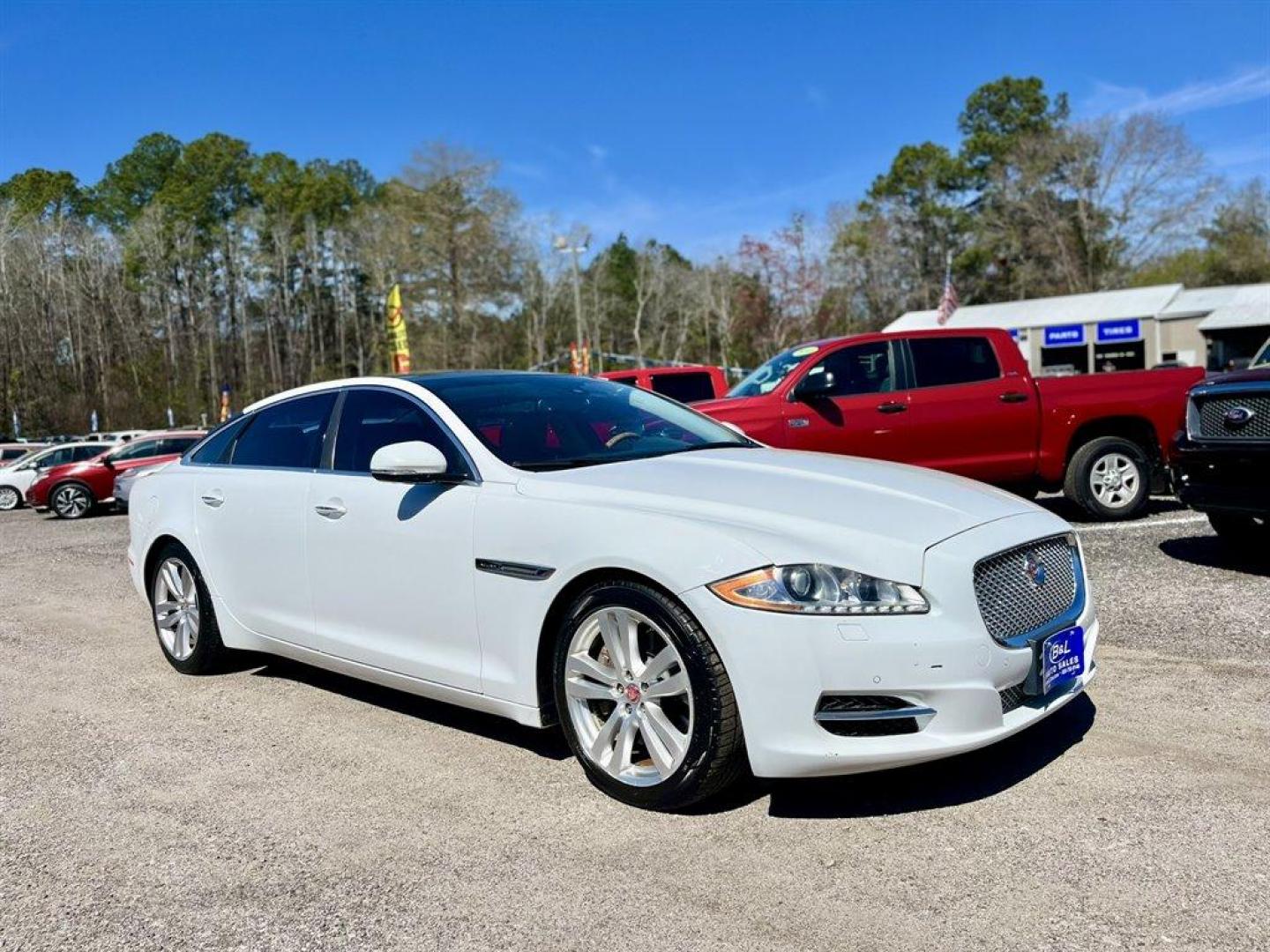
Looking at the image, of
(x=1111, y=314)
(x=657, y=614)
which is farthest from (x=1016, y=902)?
(x=1111, y=314)

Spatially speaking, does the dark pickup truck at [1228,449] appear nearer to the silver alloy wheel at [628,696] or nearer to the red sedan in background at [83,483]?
the silver alloy wheel at [628,696]

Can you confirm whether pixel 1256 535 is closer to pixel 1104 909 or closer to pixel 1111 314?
pixel 1104 909

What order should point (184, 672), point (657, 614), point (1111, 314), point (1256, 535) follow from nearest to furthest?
point (657, 614) → point (184, 672) → point (1256, 535) → point (1111, 314)

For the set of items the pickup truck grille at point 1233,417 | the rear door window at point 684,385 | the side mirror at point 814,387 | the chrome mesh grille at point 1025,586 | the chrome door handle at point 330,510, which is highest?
the rear door window at point 684,385

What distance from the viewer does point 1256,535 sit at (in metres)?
7.74

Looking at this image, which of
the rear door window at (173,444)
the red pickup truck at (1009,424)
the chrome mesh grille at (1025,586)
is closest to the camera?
the chrome mesh grille at (1025,586)

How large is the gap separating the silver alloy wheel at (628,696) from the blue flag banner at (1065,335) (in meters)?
45.3

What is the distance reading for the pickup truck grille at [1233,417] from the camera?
671 centimetres

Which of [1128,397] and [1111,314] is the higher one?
[1111,314]

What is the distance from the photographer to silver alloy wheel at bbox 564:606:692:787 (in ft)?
11.4

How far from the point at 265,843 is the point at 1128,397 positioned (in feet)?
27.4

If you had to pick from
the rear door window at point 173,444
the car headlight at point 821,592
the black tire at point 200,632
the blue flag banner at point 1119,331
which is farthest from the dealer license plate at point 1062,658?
the blue flag banner at point 1119,331

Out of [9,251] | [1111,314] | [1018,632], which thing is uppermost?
[9,251]

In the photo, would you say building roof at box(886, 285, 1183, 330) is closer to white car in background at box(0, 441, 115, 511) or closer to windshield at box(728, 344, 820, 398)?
white car in background at box(0, 441, 115, 511)
